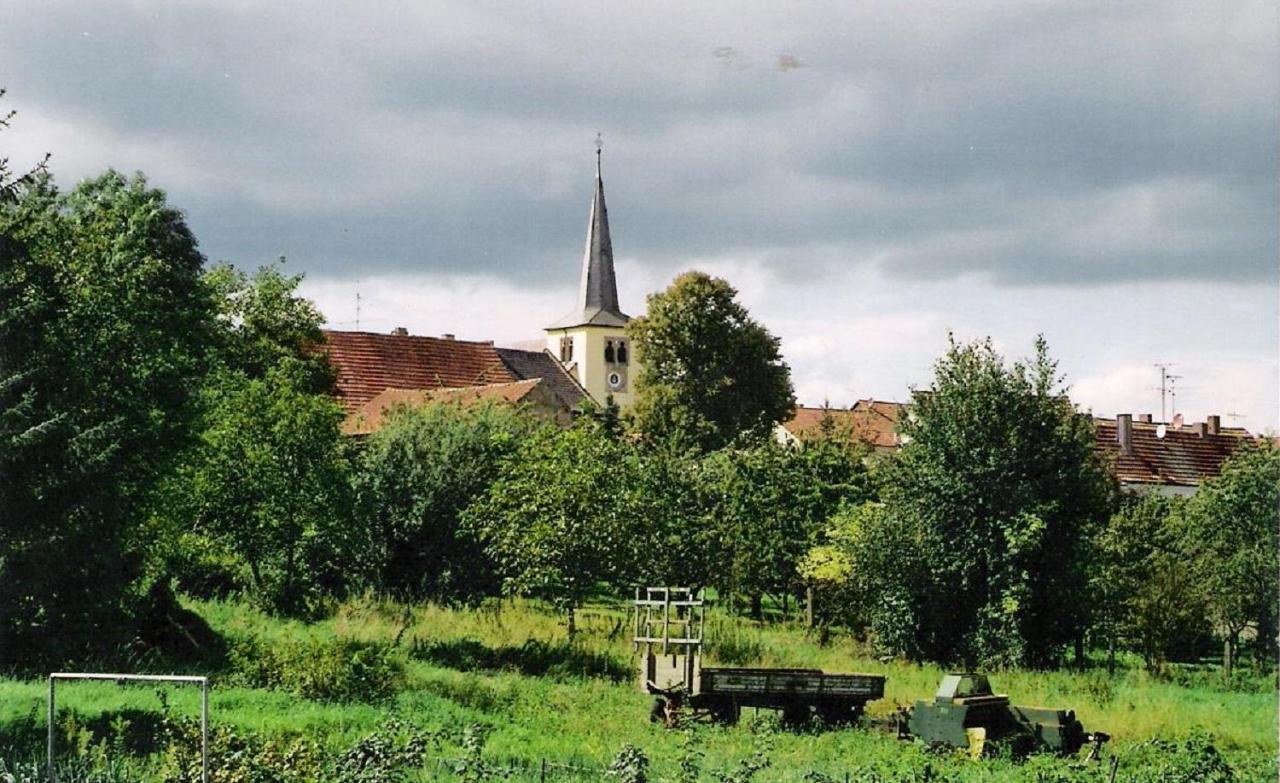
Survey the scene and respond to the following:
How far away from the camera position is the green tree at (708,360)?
62312mm

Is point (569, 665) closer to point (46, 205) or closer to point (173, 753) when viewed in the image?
point (173, 753)

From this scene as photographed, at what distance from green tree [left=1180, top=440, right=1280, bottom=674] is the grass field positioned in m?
3.58

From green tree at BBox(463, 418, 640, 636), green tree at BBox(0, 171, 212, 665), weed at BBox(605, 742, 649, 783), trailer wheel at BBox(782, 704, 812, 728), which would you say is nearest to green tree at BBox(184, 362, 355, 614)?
green tree at BBox(0, 171, 212, 665)

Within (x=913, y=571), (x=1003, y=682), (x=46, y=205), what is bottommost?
(x=1003, y=682)

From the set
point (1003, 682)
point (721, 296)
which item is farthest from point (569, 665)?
point (721, 296)

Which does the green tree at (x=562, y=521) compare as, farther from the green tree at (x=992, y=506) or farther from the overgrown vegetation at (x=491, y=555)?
the green tree at (x=992, y=506)

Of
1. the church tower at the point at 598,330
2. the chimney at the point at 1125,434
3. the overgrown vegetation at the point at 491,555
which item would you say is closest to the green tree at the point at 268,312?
the overgrown vegetation at the point at 491,555

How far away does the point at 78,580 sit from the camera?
21109 millimetres

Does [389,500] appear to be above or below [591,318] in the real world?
below

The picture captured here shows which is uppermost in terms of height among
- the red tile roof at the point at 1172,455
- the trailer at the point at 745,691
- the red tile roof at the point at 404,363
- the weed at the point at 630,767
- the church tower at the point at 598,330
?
the church tower at the point at 598,330

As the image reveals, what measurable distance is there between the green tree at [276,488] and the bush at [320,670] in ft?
18.4

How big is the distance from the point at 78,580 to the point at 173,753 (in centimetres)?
823

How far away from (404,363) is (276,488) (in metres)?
37.5

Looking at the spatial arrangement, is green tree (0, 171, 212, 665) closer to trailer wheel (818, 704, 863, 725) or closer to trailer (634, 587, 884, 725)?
trailer (634, 587, 884, 725)
